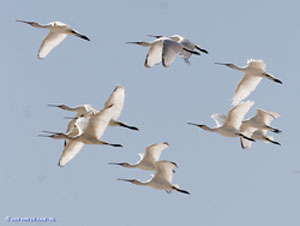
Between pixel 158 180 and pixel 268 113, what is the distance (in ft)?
19.1

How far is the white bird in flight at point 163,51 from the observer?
76.5 feet

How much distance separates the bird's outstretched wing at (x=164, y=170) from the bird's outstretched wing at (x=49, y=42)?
527cm

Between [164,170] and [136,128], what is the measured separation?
1.60 meters

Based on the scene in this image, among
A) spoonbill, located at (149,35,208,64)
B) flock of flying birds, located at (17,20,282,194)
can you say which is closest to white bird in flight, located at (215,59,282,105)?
flock of flying birds, located at (17,20,282,194)

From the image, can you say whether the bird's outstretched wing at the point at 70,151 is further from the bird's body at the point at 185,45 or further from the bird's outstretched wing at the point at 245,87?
the bird's outstretched wing at the point at 245,87

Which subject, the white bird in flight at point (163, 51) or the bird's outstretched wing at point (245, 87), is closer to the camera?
the white bird in flight at point (163, 51)

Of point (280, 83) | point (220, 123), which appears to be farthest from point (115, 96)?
point (280, 83)

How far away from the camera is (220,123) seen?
26.6 m

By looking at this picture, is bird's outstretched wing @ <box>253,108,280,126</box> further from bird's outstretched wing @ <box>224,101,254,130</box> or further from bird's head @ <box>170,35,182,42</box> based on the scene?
bird's head @ <box>170,35,182,42</box>

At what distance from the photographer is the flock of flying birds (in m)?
22.1

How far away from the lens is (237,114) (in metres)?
24.9

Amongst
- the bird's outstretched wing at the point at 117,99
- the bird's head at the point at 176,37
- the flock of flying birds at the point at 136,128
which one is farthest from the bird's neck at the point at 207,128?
the bird's outstretched wing at the point at 117,99

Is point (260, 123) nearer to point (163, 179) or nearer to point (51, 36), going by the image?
point (163, 179)

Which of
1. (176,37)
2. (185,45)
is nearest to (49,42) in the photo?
(176,37)
